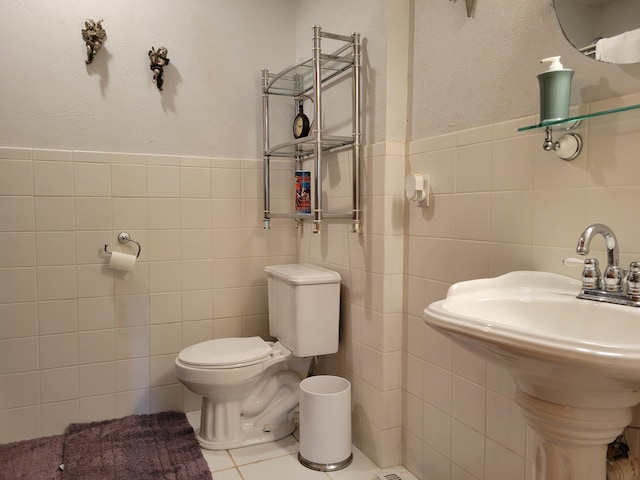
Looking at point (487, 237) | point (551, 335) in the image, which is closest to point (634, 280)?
point (551, 335)

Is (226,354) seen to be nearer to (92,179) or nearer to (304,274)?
(304,274)

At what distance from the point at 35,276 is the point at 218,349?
85 cm

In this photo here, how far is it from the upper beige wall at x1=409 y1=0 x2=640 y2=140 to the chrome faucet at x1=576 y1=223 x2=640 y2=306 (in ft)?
1.11

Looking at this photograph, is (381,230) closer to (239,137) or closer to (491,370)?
(491,370)

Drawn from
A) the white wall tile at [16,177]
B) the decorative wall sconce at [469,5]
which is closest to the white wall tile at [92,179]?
the white wall tile at [16,177]

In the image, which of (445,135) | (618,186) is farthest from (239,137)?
(618,186)

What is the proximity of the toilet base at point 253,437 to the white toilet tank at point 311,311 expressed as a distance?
38cm

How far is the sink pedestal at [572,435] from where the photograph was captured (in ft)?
2.99

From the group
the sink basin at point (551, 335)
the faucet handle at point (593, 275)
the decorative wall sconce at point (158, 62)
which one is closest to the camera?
the sink basin at point (551, 335)

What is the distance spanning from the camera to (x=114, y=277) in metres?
2.13

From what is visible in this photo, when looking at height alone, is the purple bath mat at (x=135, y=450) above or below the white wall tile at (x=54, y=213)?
below

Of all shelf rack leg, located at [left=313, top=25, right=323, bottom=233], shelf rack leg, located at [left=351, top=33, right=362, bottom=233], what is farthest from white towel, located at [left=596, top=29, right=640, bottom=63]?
shelf rack leg, located at [left=313, top=25, right=323, bottom=233]

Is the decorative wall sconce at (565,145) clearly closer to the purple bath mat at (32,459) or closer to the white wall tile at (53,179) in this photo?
the white wall tile at (53,179)

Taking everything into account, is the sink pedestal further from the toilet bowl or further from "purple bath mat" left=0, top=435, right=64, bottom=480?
"purple bath mat" left=0, top=435, right=64, bottom=480
